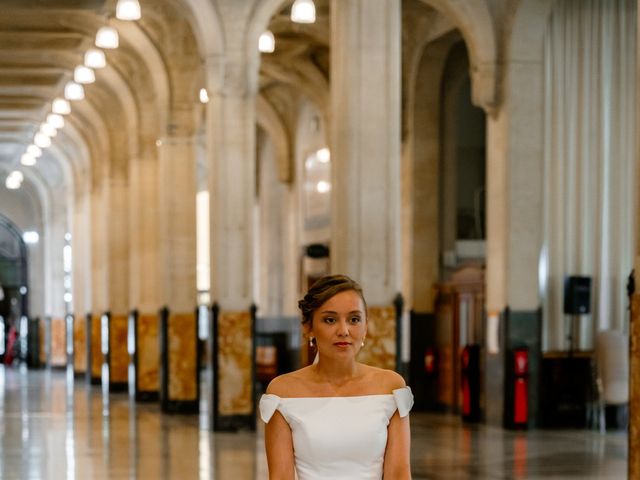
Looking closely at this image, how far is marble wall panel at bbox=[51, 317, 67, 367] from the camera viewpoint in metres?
46.2

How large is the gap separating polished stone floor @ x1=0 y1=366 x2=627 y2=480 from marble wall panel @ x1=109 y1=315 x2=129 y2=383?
7333 millimetres

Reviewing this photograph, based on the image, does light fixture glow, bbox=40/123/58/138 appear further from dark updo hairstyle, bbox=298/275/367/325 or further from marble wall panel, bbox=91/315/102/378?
dark updo hairstyle, bbox=298/275/367/325

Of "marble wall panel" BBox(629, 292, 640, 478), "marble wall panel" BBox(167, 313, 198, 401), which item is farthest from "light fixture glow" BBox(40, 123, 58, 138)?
"marble wall panel" BBox(629, 292, 640, 478)

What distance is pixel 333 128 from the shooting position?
52.1 feet

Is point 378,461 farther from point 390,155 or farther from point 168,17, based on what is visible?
point 168,17

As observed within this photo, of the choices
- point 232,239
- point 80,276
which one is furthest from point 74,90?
point 80,276

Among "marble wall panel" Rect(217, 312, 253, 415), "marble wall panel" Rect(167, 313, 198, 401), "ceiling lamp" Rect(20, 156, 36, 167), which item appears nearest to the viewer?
"marble wall panel" Rect(217, 312, 253, 415)

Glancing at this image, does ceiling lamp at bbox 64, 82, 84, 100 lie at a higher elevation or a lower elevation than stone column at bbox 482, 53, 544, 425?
higher

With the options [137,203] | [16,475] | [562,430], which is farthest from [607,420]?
[137,203]

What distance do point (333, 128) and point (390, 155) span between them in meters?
0.78

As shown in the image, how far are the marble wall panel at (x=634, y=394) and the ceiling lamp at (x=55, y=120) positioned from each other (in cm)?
2656

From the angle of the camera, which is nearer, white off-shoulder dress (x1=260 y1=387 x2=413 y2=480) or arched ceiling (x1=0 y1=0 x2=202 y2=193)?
white off-shoulder dress (x1=260 y1=387 x2=413 y2=480)

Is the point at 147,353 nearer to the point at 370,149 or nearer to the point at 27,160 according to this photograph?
the point at 370,149

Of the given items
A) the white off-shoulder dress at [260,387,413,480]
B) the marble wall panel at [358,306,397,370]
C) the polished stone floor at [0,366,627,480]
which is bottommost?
the polished stone floor at [0,366,627,480]
